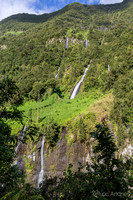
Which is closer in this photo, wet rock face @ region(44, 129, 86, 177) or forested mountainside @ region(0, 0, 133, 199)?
forested mountainside @ region(0, 0, 133, 199)

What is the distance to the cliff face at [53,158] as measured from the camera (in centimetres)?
1642

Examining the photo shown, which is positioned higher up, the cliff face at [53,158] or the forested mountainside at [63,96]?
the forested mountainside at [63,96]

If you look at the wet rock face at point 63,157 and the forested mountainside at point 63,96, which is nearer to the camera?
the forested mountainside at point 63,96

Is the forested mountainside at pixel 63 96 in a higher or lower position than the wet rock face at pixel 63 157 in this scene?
higher

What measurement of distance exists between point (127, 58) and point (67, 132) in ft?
92.9

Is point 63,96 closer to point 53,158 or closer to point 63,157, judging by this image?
point 53,158

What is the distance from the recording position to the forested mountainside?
48.2 feet

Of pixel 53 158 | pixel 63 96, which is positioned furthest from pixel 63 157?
A: pixel 63 96

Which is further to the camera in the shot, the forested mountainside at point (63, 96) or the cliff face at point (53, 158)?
the cliff face at point (53, 158)

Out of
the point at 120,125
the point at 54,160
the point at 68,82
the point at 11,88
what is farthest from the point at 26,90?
the point at 11,88

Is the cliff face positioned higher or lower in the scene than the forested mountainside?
lower

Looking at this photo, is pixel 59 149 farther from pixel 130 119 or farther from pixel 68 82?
pixel 68 82

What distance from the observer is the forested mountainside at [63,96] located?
578 inches

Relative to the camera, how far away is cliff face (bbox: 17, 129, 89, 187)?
1642cm
